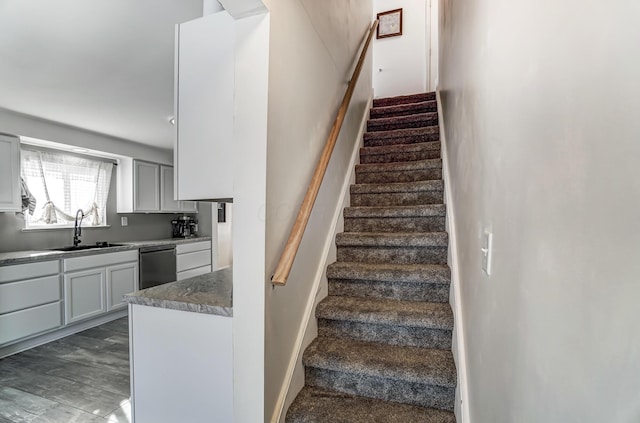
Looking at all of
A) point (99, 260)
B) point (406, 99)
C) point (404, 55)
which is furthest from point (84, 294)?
point (404, 55)

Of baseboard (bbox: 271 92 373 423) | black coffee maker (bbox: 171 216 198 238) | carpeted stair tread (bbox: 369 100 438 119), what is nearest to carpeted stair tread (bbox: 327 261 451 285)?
baseboard (bbox: 271 92 373 423)

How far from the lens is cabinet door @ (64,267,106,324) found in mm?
3268

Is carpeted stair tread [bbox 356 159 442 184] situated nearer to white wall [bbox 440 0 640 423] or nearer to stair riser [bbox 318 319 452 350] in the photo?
stair riser [bbox 318 319 452 350]

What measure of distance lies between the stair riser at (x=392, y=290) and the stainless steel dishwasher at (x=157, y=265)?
3.22m

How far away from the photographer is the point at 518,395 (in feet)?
2.34

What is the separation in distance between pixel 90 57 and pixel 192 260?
3.40 metres

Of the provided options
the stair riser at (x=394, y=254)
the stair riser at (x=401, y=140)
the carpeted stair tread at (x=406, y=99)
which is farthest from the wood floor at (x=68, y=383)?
the carpeted stair tread at (x=406, y=99)

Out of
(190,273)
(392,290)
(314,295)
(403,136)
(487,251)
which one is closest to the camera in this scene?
(487,251)

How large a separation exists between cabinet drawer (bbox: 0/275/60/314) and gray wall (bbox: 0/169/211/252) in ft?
2.39

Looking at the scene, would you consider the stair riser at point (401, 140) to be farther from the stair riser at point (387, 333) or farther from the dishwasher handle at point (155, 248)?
the dishwasher handle at point (155, 248)

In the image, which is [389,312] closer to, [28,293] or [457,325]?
[457,325]

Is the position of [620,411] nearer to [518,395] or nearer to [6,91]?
[518,395]

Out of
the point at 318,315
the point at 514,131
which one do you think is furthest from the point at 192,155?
the point at 514,131

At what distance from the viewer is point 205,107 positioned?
1513 mm
